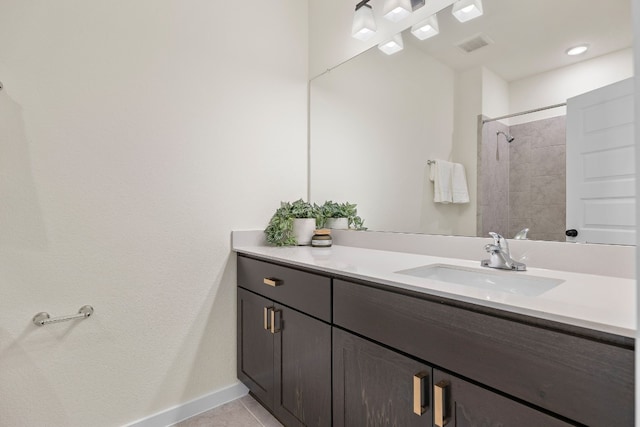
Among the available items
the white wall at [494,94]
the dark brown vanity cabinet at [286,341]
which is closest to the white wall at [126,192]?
the dark brown vanity cabinet at [286,341]

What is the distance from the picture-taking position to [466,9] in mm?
1374

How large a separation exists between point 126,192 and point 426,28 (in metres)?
1.60

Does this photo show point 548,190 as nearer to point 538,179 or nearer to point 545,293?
point 538,179

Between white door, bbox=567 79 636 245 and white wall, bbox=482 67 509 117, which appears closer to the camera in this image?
white door, bbox=567 79 636 245

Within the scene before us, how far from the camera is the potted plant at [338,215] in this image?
6.35 ft

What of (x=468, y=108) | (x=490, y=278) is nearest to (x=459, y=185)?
(x=468, y=108)

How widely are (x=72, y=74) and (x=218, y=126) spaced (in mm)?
634

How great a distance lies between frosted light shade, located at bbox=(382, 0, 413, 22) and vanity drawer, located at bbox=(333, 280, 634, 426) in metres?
1.40

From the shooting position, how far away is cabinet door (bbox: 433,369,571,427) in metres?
0.67

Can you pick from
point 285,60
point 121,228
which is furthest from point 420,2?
point 121,228

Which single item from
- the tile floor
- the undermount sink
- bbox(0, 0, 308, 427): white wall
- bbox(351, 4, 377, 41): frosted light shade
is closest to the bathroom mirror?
bbox(351, 4, 377, 41): frosted light shade

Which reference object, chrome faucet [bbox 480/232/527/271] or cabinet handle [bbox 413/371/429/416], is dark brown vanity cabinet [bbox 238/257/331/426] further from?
chrome faucet [bbox 480/232/527/271]

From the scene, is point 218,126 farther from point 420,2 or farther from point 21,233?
point 420,2

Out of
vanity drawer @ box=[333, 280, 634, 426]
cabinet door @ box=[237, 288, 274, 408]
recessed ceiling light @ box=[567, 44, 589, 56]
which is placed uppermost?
recessed ceiling light @ box=[567, 44, 589, 56]
